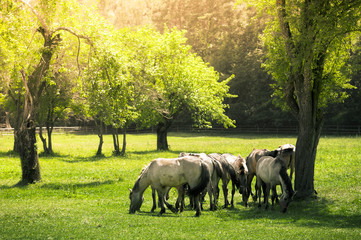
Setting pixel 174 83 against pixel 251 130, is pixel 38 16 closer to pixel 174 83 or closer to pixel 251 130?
pixel 174 83

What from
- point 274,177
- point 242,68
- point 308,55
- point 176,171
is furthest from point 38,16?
point 242,68

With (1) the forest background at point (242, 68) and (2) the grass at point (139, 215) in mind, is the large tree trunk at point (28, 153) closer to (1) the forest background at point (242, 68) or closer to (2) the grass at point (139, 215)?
(2) the grass at point (139, 215)

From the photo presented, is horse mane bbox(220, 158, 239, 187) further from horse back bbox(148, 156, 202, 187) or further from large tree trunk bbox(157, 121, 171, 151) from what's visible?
large tree trunk bbox(157, 121, 171, 151)

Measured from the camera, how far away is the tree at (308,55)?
15141mm

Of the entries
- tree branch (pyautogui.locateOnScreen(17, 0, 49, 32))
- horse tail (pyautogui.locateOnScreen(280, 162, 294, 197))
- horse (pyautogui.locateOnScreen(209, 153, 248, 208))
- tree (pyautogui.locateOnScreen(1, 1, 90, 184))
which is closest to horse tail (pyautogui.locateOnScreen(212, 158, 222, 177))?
horse (pyautogui.locateOnScreen(209, 153, 248, 208))

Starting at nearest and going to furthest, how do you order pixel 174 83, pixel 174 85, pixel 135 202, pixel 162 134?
pixel 135 202 → pixel 174 85 → pixel 174 83 → pixel 162 134

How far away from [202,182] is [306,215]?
380cm

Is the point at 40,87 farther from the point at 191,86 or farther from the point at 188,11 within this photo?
the point at 188,11

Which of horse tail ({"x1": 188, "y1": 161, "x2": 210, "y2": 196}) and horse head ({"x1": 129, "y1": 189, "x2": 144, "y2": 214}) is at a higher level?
horse tail ({"x1": 188, "y1": 161, "x2": 210, "y2": 196})

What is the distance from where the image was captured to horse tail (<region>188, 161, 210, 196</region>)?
46.6ft

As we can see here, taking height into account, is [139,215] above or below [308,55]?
below

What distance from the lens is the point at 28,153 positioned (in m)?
21.3

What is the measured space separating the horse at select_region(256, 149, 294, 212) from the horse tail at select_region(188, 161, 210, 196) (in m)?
2.61

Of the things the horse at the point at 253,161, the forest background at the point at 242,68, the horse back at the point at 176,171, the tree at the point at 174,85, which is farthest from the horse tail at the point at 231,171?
the forest background at the point at 242,68
